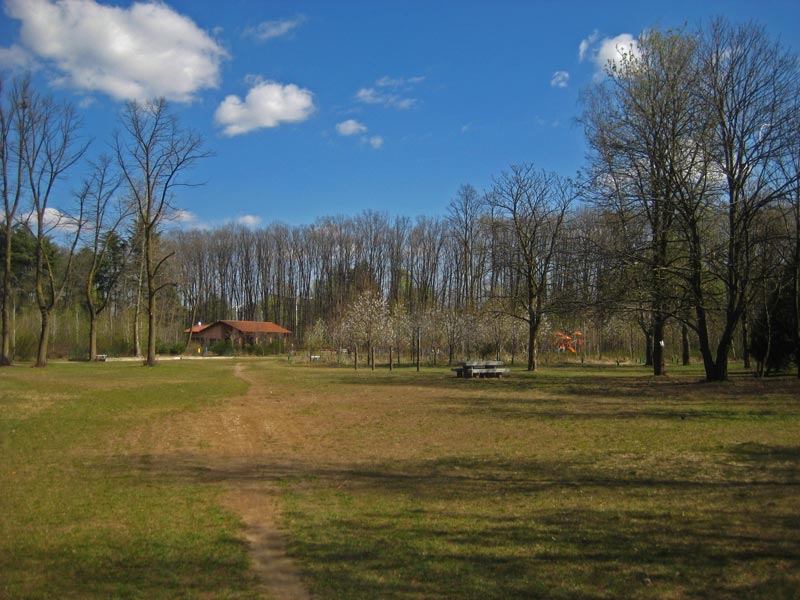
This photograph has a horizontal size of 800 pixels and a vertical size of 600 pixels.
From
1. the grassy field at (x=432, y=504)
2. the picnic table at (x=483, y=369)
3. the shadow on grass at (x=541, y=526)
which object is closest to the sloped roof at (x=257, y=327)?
the picnic table at (x=483, y=369)

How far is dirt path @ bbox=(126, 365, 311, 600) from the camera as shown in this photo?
5562 mm

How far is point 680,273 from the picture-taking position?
21.8 meters

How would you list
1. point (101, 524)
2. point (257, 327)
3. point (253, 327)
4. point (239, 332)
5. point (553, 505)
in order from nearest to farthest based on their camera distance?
point (101, 524) → point (553, 505) → point (239, 332) → point (253, 327) → point (257, 327)

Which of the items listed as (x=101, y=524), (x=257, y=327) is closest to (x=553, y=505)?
(x=101, y=524)

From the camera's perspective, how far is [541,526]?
6.36 m

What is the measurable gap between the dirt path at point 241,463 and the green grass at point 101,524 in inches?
8.0

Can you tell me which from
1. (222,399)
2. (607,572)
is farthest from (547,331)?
(607,572)

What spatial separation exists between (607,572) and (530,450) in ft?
18.8

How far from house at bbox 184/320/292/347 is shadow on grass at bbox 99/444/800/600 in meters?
70.4

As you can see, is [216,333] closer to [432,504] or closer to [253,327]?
[253,327]

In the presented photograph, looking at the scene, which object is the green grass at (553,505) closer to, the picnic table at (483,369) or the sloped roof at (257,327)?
the picnic table at (483,369)

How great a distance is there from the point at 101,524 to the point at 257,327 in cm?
7627

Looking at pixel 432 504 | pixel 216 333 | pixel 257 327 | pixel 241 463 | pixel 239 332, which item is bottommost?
pixel 241 463

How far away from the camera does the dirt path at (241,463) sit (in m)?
5.56
